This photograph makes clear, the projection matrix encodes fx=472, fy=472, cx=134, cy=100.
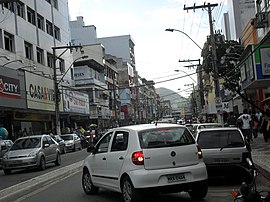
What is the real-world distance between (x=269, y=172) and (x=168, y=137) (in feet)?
16.3

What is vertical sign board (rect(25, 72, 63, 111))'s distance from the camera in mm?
38000

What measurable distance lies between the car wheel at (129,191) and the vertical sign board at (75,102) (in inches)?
1592

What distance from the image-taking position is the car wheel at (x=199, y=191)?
9.62 m

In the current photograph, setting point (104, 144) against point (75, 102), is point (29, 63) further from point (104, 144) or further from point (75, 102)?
point (104, 144)

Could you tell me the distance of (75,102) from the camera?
177ft

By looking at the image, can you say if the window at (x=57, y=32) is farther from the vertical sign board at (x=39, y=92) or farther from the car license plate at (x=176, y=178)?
the car license plate at (x=176, y=178)

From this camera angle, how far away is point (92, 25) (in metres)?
97.4

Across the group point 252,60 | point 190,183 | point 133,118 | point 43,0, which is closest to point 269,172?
point 190,183

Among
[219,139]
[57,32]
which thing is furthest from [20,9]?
[219,139]

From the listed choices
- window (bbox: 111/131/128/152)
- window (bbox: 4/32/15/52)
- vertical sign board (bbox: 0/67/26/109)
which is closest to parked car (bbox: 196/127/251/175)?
window (bbox: 111/131/128/152)

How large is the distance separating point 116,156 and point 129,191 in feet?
3.01

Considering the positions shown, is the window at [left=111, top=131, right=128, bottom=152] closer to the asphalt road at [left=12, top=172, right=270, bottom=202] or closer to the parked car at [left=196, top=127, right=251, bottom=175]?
the asphalt road at [left=12, top=172, right=270, bottom=202]

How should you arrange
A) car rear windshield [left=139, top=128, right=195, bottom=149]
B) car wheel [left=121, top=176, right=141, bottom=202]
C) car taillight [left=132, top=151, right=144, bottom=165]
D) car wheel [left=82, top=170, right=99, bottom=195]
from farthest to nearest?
1. car wheel [left=82, top=170, right=99, bottom=195]
2. car rear windshield [left=139, top=128, right=195, bottom=149]
3. car taillight [left=132, top=151, right=144, bottom=165]
4. car wheel [left=121, top=176, right=141, bottom=202]

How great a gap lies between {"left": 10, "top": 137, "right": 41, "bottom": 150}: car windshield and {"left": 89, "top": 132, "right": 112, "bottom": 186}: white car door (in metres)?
9.65
